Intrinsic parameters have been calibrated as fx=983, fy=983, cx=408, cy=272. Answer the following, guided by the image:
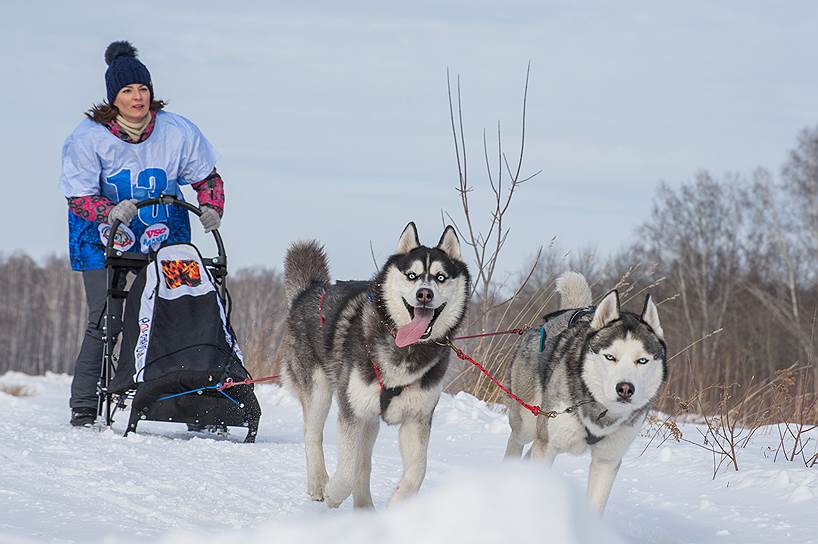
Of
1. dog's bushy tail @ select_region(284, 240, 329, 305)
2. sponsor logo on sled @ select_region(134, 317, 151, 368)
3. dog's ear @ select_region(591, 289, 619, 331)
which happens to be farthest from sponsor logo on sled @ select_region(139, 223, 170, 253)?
dog's ear @ select_region(591, 289, 619, 331)

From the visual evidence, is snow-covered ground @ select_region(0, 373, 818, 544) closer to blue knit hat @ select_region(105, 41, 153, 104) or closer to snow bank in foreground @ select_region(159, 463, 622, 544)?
snow bank in foreground @ select_region(159, 463, 622, 544)

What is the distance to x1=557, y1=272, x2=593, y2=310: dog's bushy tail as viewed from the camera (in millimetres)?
4691

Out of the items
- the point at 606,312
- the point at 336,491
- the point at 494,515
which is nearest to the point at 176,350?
the point at 336,491

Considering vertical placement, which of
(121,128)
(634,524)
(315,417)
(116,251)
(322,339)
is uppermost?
(121,128)

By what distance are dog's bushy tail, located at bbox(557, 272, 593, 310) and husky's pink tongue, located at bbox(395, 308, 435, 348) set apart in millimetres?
1246

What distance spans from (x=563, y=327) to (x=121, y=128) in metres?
2.83

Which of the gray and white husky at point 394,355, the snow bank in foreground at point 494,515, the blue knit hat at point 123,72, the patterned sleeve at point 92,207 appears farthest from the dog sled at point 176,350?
the snow bank in foreground at point 494,515

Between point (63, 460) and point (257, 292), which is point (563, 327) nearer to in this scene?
point (63, 460)

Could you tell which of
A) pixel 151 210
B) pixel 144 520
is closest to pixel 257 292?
pixel 151 210

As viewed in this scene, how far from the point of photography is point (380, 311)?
3684mm

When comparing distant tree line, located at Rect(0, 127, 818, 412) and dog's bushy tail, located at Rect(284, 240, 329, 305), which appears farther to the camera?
distant tree line, located at Rect(0, 127, 818, 412)

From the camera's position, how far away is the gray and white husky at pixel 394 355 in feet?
11.6

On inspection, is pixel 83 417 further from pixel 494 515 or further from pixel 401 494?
pixel 494 515

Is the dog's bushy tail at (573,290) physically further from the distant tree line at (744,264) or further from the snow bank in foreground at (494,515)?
the distant tree line at (744,264)
